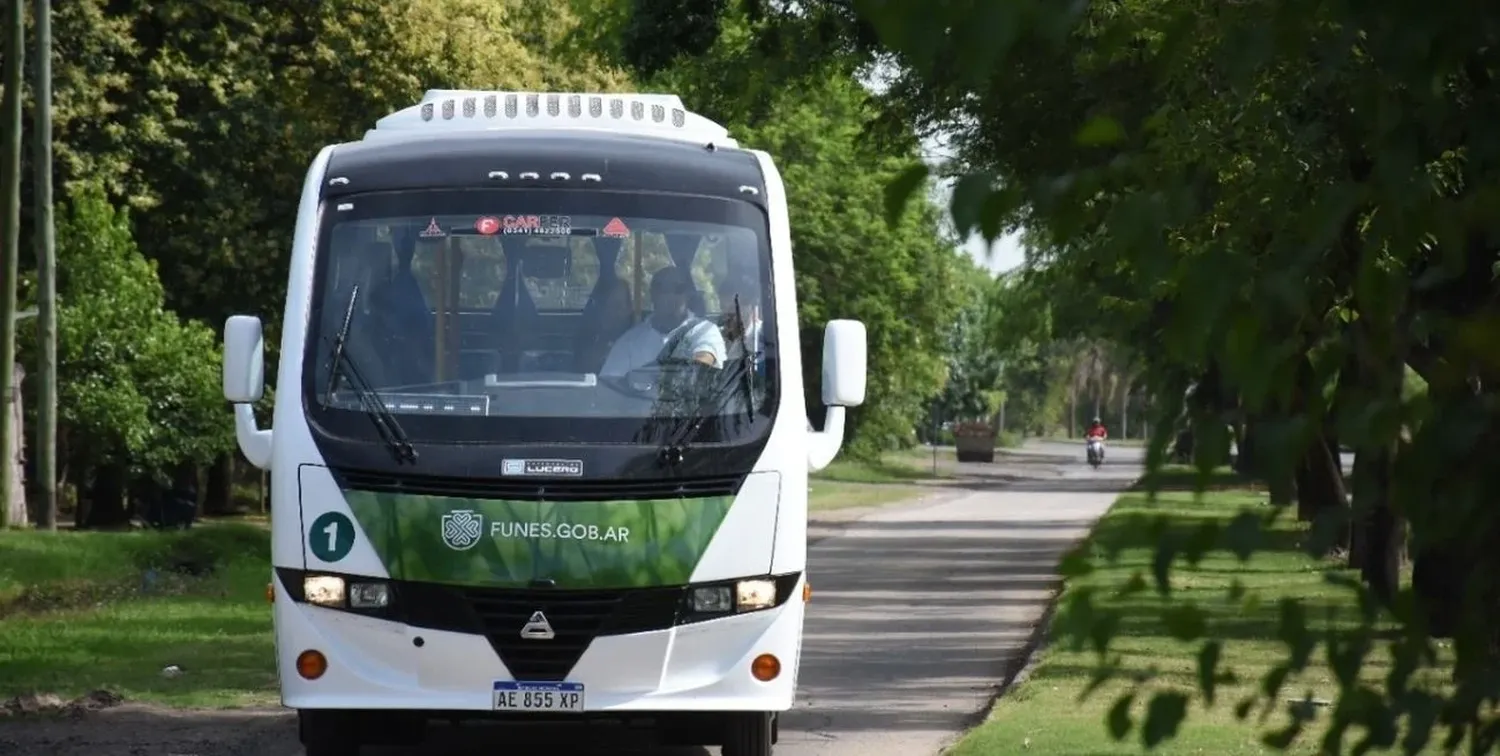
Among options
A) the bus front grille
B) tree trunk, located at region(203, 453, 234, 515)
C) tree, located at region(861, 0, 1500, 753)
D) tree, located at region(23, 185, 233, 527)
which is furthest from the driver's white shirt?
tree trunk, located at region(203, 453, 234, 515)

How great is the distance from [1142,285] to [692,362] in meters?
6.27

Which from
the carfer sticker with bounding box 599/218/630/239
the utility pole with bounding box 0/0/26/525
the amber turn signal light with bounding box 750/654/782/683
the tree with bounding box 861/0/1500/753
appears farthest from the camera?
the utility pole with bounding box 0/0/26/525

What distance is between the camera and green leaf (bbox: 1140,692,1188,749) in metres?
3.26

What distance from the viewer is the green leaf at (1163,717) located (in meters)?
3.26

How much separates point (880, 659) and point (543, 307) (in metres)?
7.37

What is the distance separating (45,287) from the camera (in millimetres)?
26125

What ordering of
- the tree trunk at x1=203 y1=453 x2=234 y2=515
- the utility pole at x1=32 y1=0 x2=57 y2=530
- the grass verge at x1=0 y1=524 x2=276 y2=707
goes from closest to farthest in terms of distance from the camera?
1. the grass verge at x1=0 y1=524 x2=276 y2=707
2. the utility pole at x1=32 y1=0 x2=57 y2=530
3. the tree trunk at x1=203 y1=453 x2=234 y2=515

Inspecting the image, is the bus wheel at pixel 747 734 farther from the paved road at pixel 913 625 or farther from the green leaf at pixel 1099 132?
the green leaf at pixel 1099 132

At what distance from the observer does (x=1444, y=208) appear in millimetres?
3420

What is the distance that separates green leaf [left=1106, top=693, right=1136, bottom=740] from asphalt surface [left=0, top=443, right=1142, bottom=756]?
1.13ft

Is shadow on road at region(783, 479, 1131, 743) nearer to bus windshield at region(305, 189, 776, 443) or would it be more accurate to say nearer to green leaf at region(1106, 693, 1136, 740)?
green leaf at region(1106, 693, 1136, 740)

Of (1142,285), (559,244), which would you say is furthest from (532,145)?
(1142,285)

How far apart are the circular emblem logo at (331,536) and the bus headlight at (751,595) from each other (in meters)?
1.54

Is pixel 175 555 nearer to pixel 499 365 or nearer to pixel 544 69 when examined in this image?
pixel 544 69
